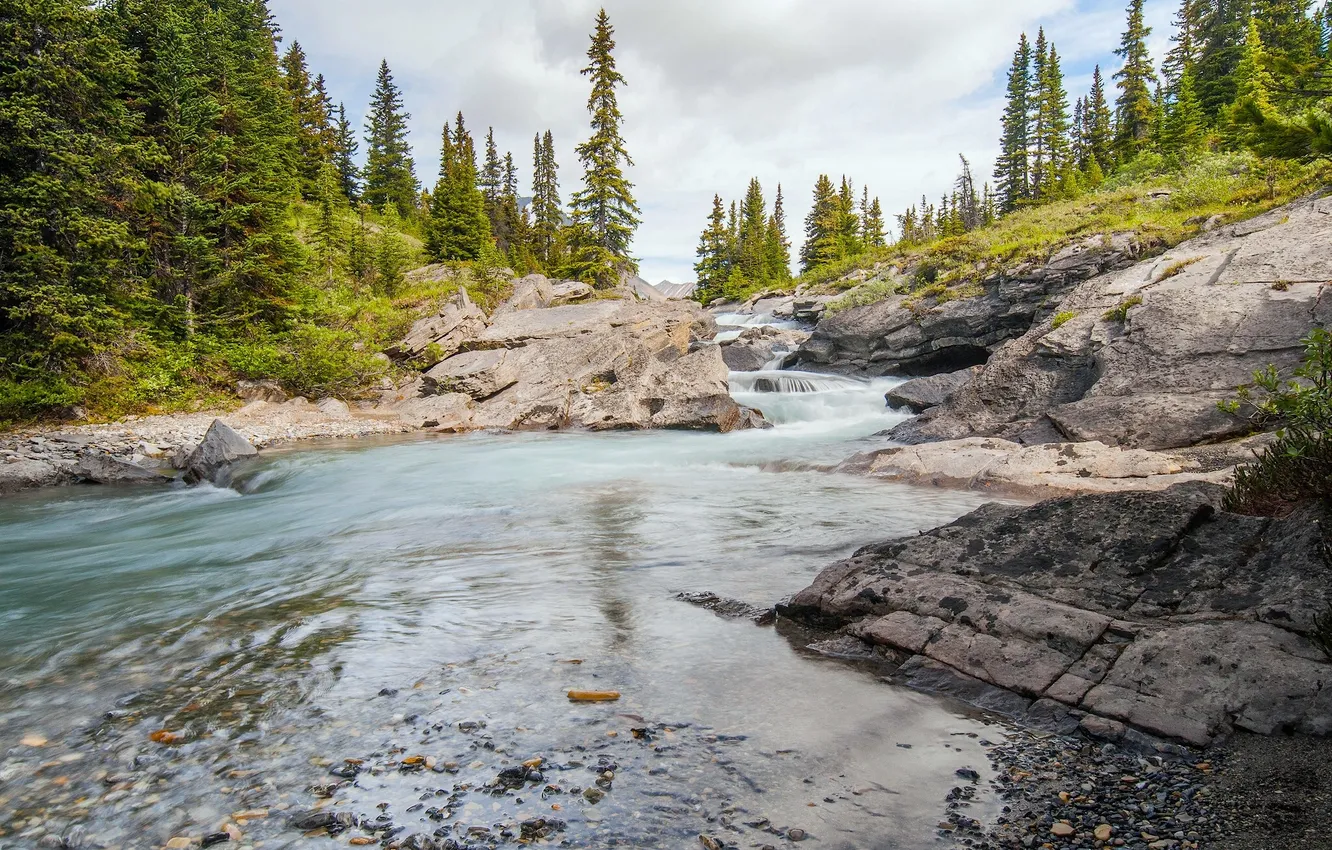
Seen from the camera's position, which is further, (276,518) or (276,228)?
(276,228)

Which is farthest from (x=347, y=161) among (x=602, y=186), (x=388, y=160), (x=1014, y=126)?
(x=1014, y=126)

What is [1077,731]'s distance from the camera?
11.8 feet

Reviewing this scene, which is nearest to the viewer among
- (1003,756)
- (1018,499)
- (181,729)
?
(1003,756)

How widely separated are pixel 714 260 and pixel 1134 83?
37918 mm

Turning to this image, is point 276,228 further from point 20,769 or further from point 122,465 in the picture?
point 20,769

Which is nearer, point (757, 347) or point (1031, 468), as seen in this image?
point (1031, 468)

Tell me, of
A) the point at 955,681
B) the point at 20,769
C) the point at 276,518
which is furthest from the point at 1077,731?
the point at 276,518

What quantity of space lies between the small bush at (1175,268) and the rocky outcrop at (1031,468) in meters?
6.21

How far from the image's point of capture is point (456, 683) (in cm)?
457

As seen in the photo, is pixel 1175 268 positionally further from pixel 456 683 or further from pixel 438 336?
pixel 438 336

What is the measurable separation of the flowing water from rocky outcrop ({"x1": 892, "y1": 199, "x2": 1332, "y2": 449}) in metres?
3.75

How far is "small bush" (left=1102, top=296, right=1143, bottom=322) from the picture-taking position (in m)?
13.9

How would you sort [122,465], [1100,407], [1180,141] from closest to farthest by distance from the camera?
[1100,407]
[122,465]
[1180,141]

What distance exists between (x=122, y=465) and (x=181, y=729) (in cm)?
1328
